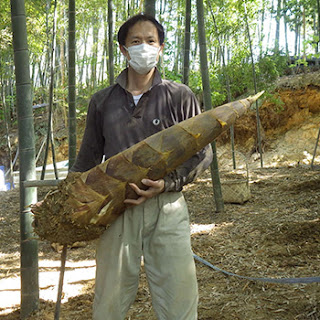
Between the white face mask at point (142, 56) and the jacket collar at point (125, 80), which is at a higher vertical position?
the white face mask at point (142, 56)

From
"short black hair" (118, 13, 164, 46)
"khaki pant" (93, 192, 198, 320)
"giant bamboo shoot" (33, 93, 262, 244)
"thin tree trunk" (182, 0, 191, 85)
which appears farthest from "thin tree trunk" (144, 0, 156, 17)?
"thin tree trunk" (182, 0, 191, 85)

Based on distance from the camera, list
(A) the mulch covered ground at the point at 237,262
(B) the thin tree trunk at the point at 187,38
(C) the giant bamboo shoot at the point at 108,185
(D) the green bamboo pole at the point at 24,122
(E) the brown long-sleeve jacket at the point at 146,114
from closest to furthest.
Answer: (C) the giant bamboo shoot at the point at 108,185
(E) the brown long-sleeve jacket at the point at 146,114
(D) the green bamboo pole at the point at 24,122
(A) the mulch covered ground at the point at 237,262
(B) the thin tree trunk at the point at 187,38

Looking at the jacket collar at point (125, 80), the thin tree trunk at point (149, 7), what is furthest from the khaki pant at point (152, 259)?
the thin tree trunk at point (149, 7)

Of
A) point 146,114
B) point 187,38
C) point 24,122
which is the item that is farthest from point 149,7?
point 187,38

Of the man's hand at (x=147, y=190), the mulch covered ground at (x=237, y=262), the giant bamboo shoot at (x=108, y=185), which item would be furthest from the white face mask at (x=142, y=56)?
the mulch covered ground at (x=237, y=262)

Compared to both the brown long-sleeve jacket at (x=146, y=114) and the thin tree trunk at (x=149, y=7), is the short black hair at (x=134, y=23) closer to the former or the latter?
the brown long-sleeve jacket at (x=146, y=114)

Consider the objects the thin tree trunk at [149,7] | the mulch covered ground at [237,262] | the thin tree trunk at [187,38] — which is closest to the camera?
the mulch covered ground at [237,262]

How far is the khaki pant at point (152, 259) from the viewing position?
1502 millimetres

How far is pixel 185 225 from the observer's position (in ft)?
5.21

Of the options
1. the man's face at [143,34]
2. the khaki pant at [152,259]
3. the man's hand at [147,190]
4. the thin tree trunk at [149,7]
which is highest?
the thin tree trunk at [149,7]

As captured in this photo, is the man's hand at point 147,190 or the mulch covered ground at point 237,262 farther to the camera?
the mulch covered ground at point 237,262

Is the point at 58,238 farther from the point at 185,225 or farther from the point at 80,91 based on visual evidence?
the point at 80,91

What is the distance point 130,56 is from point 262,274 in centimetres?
199

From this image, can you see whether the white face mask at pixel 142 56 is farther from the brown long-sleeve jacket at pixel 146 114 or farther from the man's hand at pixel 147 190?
the man's hand at pixel 147 190
